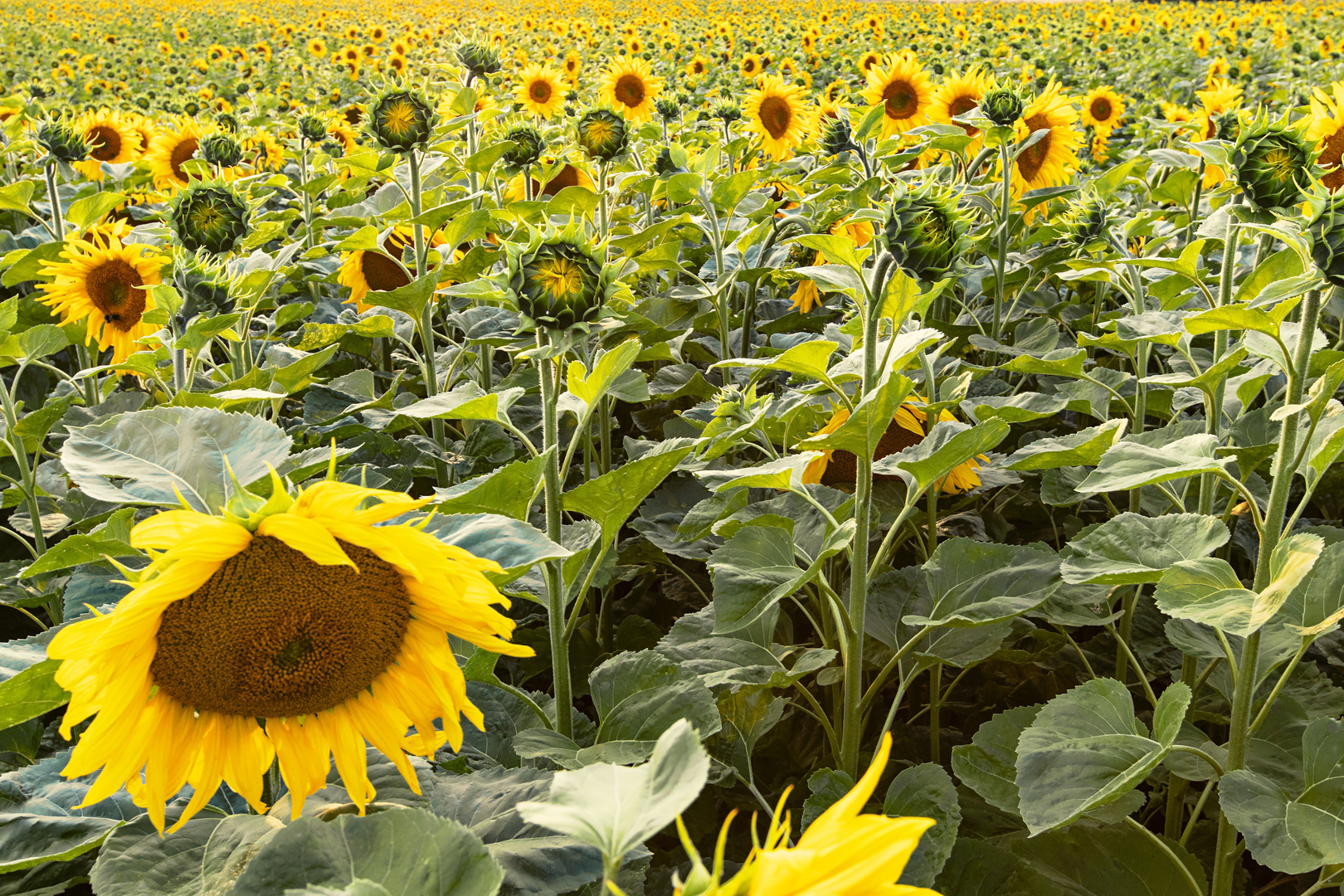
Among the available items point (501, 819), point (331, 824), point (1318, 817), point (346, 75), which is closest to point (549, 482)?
point (501, 819)

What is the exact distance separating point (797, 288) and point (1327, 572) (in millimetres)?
1850

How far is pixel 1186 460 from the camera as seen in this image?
3.67 ft

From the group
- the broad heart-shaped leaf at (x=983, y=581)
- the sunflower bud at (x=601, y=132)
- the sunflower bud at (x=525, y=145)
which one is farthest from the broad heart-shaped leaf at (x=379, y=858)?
the sunflower bud at (x=601, y=132)

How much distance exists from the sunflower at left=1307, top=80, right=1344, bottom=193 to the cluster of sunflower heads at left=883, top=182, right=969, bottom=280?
3.13 feet

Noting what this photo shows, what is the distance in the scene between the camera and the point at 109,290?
2.05 m

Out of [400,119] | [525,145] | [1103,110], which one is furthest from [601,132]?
[1103,110]

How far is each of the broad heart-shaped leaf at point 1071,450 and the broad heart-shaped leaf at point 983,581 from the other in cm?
11

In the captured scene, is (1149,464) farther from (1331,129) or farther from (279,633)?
(1331,129)

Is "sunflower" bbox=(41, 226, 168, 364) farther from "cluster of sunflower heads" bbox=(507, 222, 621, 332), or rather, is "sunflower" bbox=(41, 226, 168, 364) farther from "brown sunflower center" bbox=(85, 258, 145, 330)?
"cluster of sunflower heads" bbox=(507, 222, 621, 332)

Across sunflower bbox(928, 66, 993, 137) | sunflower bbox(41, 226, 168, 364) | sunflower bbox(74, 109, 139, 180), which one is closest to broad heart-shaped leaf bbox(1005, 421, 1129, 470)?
sunflower bbox(41, 226, 168, 364)

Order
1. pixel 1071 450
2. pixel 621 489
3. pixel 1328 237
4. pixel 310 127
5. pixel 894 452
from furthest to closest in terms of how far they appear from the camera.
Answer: pixel 310 127
pixel 894 452
pixel 1071 450
pixel 621 489
pixel 1328 237

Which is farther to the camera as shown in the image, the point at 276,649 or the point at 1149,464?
the point at 1149,464

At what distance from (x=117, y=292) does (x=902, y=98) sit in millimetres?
2251

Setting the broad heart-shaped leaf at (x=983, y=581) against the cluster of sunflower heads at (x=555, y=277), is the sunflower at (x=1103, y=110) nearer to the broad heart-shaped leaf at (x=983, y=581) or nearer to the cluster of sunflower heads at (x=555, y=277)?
the broad heart-shaped leaf at (x=983, y=581)
